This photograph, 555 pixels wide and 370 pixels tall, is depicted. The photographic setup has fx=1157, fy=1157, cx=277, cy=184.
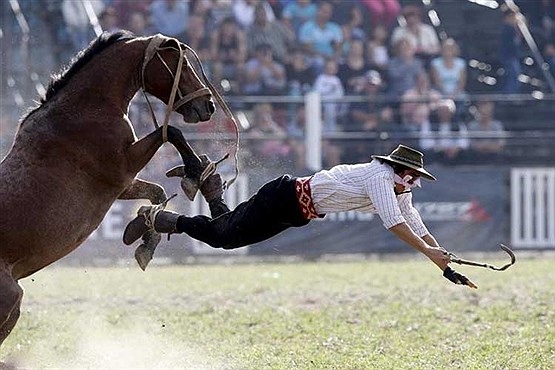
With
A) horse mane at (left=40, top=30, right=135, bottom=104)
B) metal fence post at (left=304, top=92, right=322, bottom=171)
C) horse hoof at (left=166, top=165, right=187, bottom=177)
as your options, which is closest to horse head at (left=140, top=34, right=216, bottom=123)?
horse mane at (left=40, top=30, right=135, bottom=104)

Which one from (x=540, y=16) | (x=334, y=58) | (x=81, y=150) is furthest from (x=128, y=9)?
(x=81, y=150)

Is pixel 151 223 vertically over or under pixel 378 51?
over

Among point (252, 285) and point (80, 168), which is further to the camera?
point (252, 285)

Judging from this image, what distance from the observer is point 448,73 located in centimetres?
1630

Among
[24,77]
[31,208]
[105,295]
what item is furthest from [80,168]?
[24,77]

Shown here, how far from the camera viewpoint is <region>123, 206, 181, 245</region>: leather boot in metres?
7.04

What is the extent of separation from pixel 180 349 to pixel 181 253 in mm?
6292

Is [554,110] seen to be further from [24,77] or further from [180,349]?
[180,349]

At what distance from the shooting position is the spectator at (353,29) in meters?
16.5

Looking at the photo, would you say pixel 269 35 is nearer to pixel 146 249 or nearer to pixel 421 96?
pixel 421 96

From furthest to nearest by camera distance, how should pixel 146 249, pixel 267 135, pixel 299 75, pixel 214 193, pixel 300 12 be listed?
pixel 300 12, pixel 299 75, pixel 267 135, pixel 146 249, pixel 214 193

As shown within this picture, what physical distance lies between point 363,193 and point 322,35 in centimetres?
1014

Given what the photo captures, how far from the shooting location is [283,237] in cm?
1435

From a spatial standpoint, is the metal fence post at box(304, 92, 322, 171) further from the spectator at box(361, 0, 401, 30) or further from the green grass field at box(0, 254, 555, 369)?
the spectator at box(361, 0, 401, 30)
